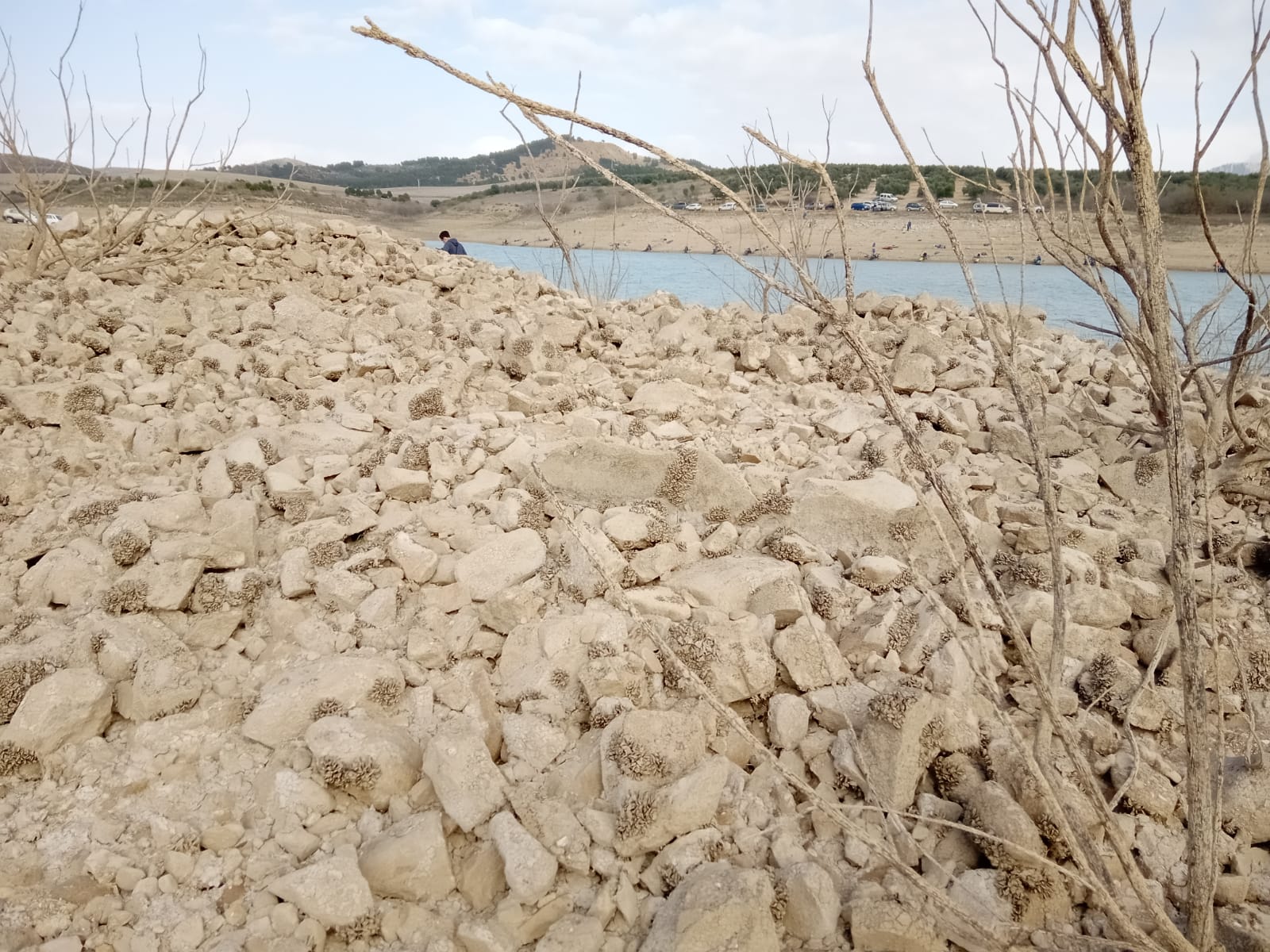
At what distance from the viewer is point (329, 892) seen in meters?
2.08

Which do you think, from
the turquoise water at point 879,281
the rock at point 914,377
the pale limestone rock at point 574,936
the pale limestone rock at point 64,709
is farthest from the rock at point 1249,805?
the turquoise water at point 879,281

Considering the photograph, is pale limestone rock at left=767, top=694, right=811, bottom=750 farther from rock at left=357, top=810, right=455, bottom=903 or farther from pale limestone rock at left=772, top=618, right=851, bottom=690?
rock at left=357, top=810, right=455, bottom=903

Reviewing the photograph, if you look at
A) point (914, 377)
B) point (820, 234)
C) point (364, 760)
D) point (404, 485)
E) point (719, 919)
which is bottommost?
point (719, 919)

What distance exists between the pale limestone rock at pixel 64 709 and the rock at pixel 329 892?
1019 millimetres

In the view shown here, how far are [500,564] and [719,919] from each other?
1.69 metres

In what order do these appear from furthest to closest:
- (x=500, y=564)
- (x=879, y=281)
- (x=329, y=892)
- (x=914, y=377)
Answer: (x=879, y=281) → (x=914, y=377) → (x=500, y=564) → (x=329, y=892)

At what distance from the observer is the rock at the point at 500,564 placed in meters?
3.11

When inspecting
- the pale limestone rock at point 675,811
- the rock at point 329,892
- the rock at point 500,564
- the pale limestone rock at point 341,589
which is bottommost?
the rock at point 329,892

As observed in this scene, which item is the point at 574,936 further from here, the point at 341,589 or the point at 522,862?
the point at 341,589

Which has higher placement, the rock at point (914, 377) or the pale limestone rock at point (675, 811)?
the rock at point (914, 377)

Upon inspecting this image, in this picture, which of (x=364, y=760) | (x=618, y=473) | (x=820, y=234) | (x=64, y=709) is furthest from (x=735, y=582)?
(x=820, y=234)

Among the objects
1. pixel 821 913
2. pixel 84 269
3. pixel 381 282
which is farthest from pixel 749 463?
pixel 84 269

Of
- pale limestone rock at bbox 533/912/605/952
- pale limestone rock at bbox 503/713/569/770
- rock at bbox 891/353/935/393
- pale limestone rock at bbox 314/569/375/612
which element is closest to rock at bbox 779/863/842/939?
pale limestone rock at bbox 533/912/605/952

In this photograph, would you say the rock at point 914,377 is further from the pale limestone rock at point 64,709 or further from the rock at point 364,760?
the pale limestone rock at point 64,709
